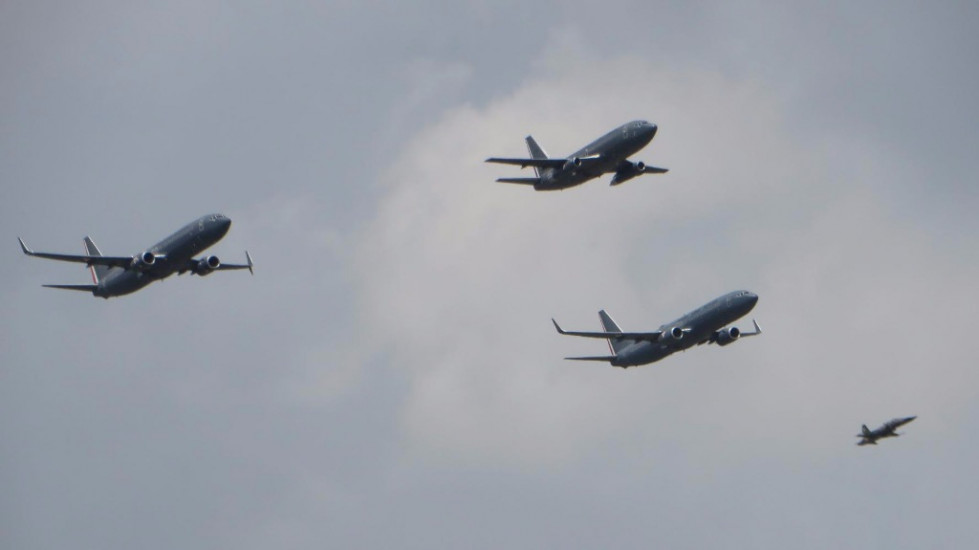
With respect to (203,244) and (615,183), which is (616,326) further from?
(203,244)

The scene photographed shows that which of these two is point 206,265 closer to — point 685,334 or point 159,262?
point 159,262

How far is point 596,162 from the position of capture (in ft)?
360

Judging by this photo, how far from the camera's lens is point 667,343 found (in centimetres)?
10906

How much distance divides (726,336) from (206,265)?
42021mm

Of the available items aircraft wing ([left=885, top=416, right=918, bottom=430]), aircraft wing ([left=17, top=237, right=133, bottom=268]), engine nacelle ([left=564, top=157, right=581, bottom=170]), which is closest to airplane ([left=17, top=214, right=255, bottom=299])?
aircraft wing ([left=17, top=237, right=133, bottom=268])

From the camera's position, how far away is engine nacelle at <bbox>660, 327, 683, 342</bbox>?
10738 cm

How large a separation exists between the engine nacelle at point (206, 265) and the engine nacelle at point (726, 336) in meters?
40.6

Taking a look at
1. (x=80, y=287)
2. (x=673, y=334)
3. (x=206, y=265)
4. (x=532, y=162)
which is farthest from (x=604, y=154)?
(x=80, y=287)

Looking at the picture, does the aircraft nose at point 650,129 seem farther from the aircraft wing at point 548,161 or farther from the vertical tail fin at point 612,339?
the vertical tail fin at point 612,339

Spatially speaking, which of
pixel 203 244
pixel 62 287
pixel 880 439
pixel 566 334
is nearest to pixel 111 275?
pixel 62 287

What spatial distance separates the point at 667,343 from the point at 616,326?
1592cm

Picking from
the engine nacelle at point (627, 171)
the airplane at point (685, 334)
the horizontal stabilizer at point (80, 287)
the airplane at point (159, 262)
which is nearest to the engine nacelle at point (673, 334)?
the airplane at point (685, 334)

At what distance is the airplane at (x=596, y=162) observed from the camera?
108m

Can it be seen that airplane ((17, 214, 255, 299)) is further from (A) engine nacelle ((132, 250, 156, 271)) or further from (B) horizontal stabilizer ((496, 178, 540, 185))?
(B) horizontal stabilizer ((496, 178, 540, 185))
